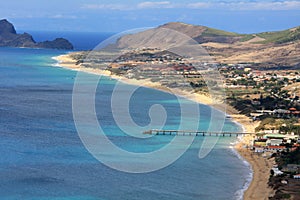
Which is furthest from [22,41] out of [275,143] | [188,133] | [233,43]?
[275,143]

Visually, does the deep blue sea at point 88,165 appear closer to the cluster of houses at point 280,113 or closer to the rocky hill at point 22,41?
the cluster of houses at point 280,113

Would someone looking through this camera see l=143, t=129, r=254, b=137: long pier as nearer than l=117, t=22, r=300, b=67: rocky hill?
Yes

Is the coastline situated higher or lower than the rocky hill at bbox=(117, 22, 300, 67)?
lower

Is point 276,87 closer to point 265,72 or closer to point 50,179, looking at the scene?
point 265,72

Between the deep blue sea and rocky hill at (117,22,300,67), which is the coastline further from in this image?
rocky hill at (117,22,300,67)

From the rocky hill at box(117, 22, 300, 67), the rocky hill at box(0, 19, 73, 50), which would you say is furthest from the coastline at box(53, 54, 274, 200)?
the rocky hill at box(0, 19, 73, 50)

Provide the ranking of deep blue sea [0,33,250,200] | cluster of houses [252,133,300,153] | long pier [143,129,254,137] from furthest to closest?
long pier [143,129,254,137]
cluster of houses [252,133,300,153]
deep blue sea [0,33,250,200]
